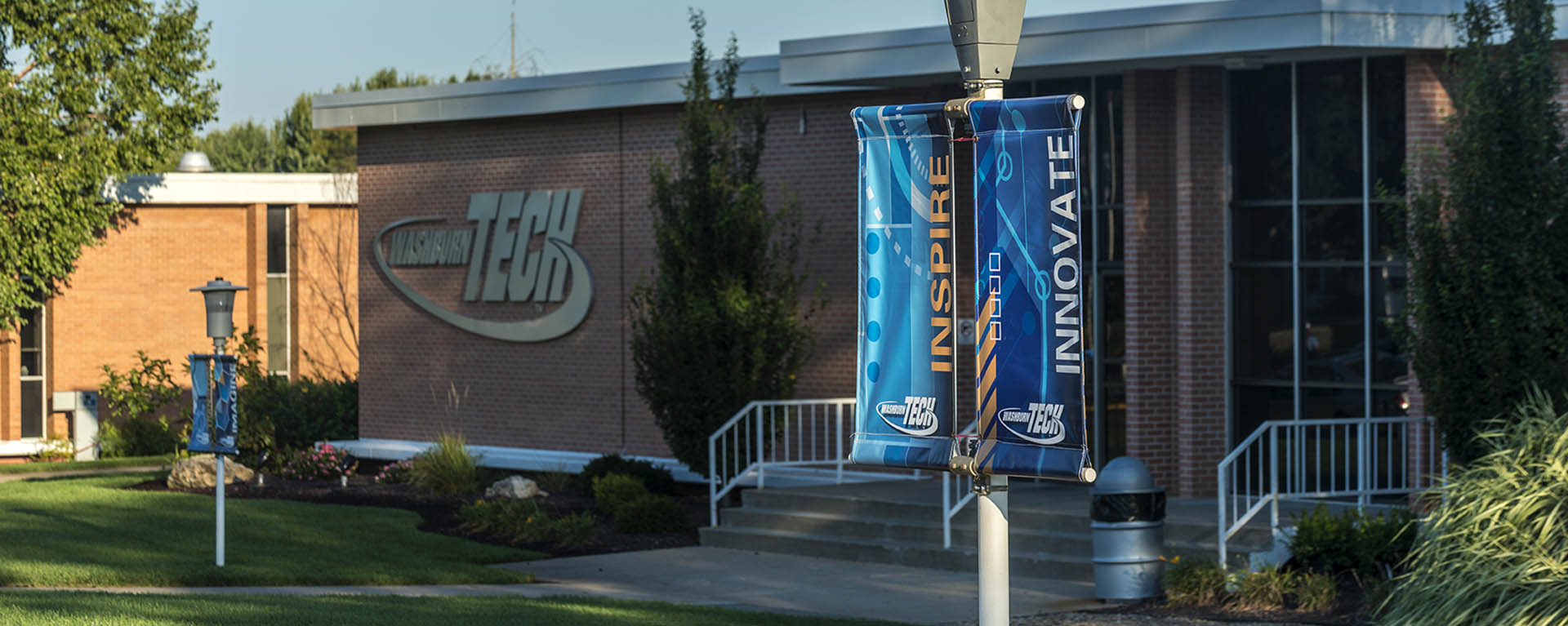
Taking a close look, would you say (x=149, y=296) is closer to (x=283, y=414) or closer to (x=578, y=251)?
(x=283, y=414)

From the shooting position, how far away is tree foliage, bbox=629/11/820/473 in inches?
693

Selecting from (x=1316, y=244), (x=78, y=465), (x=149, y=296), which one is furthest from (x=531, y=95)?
(x=149, y=296)

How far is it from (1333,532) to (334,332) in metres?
23.6

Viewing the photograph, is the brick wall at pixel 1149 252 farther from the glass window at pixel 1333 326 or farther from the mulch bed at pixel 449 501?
the mulch bed at pixel 449 501

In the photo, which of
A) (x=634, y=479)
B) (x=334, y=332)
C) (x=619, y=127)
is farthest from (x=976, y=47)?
(x=334, y=332)

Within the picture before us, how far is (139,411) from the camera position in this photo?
28812 millimetres

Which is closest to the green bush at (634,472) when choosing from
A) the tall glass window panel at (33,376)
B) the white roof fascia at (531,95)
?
the white roof fascia at (531,95)

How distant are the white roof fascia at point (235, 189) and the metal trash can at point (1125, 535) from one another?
19427mm

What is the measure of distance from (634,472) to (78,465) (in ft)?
38.1

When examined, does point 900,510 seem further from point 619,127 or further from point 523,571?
point 619,127

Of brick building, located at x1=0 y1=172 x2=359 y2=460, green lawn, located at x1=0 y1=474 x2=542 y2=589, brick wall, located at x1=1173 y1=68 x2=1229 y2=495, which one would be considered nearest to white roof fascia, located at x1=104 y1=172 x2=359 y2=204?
brick building, located at x1=0 y1=172 x2=359 y2=460

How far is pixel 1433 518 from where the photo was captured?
1052 cm

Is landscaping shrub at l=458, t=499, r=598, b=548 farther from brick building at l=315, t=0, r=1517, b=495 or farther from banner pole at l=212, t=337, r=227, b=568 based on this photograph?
brick building at l=315, t=0, r=1517, b=495

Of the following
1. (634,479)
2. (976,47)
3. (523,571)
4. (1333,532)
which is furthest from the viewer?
(634,479)
